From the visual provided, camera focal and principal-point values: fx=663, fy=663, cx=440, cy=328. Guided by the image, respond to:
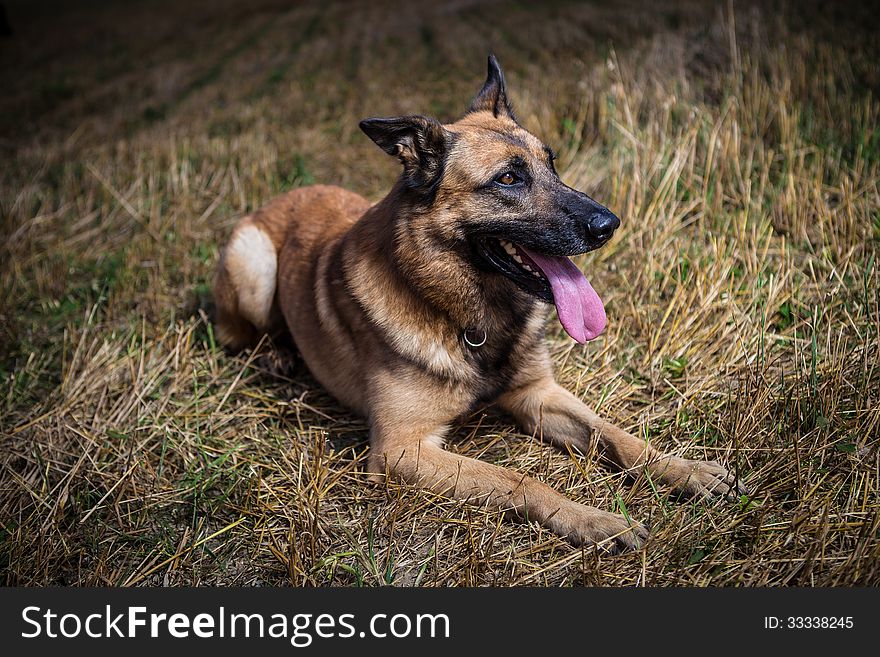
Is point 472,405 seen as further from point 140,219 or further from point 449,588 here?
point 140,219

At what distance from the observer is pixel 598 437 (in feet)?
10.3

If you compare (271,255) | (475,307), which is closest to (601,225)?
(475,307)

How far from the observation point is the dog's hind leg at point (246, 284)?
4121 mm

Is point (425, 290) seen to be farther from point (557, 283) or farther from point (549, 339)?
point (549, 339)

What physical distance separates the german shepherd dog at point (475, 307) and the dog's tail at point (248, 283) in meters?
0.76

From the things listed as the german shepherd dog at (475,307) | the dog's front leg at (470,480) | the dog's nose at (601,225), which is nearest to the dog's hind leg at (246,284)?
the german shepherd dog at (475,307)

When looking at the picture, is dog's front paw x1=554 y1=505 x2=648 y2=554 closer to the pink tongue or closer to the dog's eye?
the pink tongue

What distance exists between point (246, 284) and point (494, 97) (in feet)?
6.13

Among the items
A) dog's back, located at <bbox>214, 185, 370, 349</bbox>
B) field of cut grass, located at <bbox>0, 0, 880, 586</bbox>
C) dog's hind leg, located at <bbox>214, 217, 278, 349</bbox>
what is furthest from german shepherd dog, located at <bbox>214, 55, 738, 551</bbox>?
dog's hind leg, located at <bbox>214, 217, 278, 349</bbox>

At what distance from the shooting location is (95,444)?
3463 millimetres

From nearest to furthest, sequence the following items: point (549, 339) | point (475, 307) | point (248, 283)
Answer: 1. point (475, 307)
2. point (549, 339)
3. point (248, 283)

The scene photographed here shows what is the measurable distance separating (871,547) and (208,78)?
11.0m

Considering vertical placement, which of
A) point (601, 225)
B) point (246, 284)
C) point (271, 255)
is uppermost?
point (601, 225)

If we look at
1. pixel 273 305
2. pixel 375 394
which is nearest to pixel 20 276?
pixel 273 305
